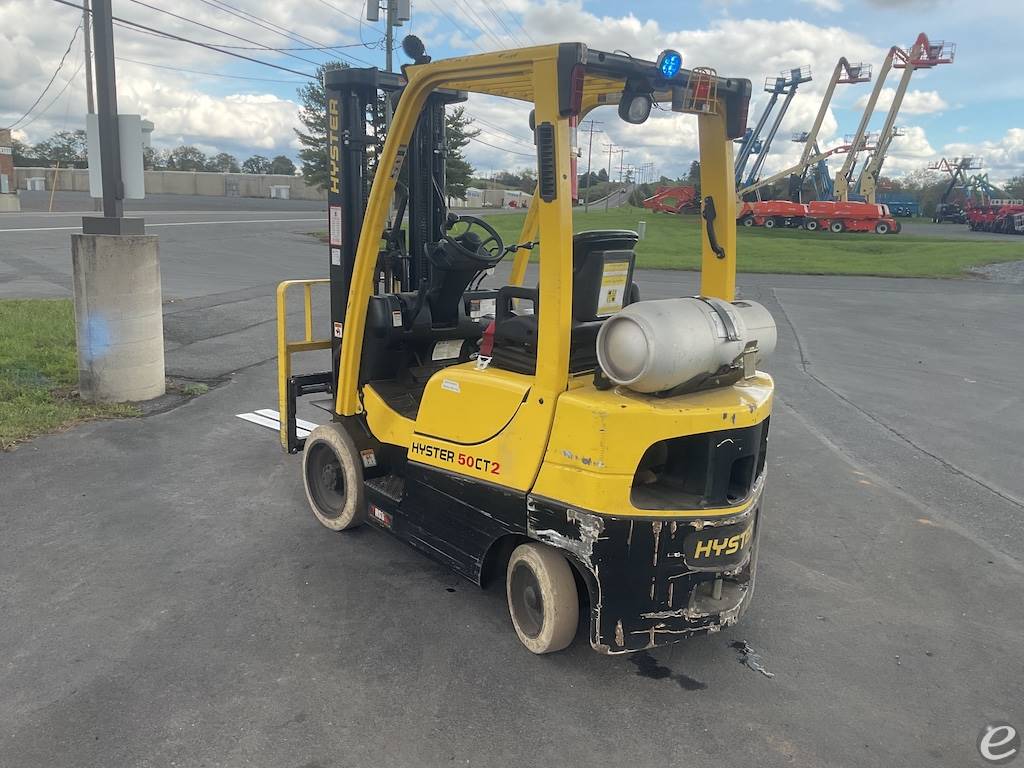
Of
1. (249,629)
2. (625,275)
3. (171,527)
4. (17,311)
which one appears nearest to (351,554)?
(249,629)

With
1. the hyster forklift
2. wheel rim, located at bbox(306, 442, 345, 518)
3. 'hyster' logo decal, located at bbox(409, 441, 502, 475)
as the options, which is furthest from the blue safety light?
wheel rim, located at bbox(306, 442, 345, 518)

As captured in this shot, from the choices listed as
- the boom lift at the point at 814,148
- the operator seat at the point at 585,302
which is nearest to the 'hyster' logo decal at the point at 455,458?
the operator seat at the point at 585,302

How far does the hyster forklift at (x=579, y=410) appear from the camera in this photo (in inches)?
133

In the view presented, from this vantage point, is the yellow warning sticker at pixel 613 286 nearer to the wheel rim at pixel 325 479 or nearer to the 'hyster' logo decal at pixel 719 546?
the 'hyster' logo decal at pixel 719 546

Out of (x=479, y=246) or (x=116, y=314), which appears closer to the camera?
(x=479, y=246)

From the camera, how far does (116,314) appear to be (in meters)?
7.59

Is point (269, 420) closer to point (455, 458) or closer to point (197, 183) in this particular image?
point (455, 458)

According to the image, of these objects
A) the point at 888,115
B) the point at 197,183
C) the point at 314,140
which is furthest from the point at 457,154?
the point at 197,183

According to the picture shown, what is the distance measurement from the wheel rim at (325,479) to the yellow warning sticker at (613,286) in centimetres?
219

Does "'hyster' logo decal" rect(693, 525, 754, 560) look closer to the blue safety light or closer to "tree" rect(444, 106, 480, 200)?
the blue safety light

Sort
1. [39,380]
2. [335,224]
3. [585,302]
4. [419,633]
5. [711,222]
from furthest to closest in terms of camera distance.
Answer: [39,380]
[335,224]
[711,222]
[419,633]
[585,302]

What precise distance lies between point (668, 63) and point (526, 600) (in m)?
2.59

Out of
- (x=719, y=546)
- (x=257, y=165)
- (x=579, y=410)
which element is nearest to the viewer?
(x=579, y=410)

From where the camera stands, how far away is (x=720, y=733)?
3.32 meters
